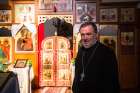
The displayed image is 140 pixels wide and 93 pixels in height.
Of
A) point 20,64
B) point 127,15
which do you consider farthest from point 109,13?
point 20,64

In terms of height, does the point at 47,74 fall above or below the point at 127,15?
below

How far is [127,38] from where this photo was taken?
881 centimetres

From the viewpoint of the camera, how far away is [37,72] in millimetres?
8969

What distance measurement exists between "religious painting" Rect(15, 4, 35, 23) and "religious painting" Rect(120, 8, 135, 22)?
2.43m

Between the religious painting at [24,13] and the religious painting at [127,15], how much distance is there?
95.7 inches

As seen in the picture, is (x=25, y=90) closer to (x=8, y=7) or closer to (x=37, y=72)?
(x=37, y=72)

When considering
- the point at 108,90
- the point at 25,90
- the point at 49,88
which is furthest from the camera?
the point at 49,88

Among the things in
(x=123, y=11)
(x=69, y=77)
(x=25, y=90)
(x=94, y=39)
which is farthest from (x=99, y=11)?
(x=94, y=39)

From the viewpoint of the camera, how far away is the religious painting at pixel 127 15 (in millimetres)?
8773

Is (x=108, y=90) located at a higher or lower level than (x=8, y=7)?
lower

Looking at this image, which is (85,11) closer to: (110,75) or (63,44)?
(63,44)

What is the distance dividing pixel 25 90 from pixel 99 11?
10.7 ft

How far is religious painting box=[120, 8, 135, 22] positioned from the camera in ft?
28.8

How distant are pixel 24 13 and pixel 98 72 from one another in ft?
21.4
